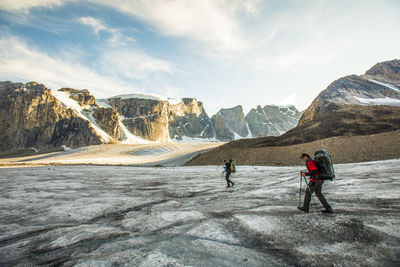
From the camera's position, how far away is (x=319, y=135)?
128 ft

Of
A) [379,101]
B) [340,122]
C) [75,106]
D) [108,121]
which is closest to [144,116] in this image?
[108,121]

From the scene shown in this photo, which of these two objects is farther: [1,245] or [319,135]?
[319,135]

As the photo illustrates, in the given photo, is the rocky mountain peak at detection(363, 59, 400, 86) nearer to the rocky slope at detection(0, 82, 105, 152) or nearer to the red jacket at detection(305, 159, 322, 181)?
the red jacket at detection(305, 159, 322, 181)

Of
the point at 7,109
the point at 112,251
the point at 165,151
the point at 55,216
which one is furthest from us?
the point at 7,109

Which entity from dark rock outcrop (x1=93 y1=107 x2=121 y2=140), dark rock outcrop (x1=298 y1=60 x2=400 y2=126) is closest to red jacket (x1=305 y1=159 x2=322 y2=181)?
dark rock outcrop (x1=298 y1=60 x2=400 y2=126)

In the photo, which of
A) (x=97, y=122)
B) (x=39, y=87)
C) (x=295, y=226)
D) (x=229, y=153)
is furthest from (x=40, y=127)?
(x=295, y=226)

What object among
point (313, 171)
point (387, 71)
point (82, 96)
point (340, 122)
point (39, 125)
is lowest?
point (313, 171)

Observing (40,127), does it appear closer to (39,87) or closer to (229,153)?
(39,87)

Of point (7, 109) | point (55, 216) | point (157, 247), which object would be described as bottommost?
point (55, 216)

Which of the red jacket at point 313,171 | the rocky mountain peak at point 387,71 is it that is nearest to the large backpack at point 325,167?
the red jacket at point 313,171

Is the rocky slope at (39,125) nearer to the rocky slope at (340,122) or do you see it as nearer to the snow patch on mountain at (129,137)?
the snow patch on mountain at (129,137)

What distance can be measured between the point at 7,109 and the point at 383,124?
165119 mm

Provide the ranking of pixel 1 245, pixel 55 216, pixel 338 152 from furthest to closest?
pixel 338 152, pixel 55 216, pixel 1 245

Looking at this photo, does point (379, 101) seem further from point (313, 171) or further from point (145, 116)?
point (145, 116)
